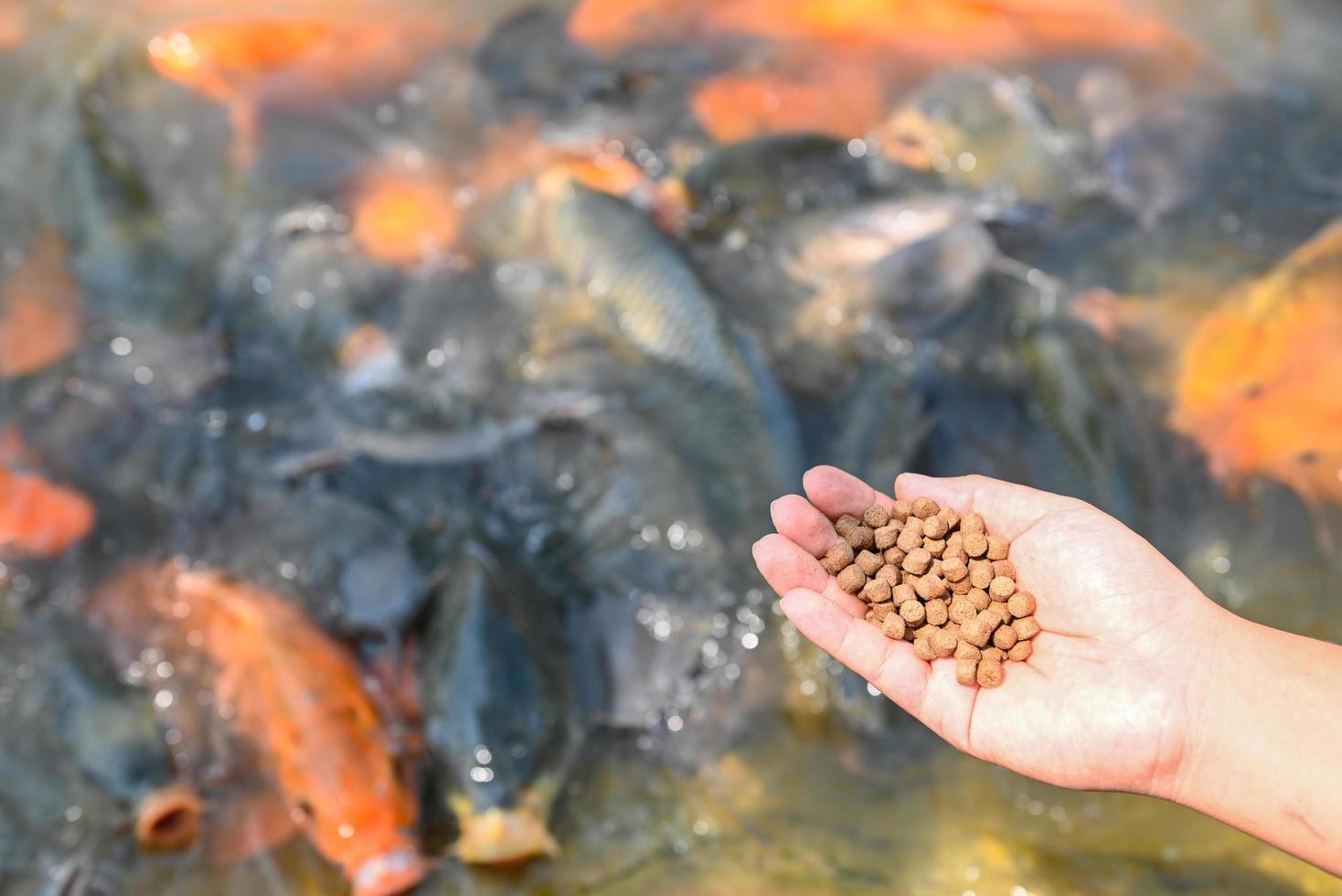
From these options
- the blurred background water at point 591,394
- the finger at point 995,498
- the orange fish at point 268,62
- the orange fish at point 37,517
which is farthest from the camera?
the orange fish at point 268,62

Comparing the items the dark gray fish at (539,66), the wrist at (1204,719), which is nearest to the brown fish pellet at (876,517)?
the wrist at (1204,719)

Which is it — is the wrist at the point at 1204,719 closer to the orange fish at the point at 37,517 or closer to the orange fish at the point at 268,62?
the orange fish at the point at 37,517

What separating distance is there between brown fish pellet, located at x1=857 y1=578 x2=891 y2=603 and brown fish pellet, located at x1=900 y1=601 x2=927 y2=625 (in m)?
0.04

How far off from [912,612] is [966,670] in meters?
0.17

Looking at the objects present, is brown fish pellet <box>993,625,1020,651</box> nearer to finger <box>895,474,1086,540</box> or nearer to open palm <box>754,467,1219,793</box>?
open palm <box>754,467,1219,793</box>

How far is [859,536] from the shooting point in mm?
2051

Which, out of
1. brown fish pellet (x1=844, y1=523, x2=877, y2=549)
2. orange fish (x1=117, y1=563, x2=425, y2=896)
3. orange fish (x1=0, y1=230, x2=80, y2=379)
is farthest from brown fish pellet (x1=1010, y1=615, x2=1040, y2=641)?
orange fish (x1=0, y1=230, x2=80, y2=379)

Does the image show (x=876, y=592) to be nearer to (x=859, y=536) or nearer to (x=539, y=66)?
(x=859, y=536)

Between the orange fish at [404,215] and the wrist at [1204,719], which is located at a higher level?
the wrist at [1204,719]

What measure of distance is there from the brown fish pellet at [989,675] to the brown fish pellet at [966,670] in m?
0.01

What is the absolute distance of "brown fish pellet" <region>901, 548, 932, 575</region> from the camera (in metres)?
2.00

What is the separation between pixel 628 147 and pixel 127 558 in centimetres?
215

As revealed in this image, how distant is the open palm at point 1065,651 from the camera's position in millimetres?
1713

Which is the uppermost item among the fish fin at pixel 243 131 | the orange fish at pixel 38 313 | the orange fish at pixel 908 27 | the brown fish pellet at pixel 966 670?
the orange fish at pixel 908 27
